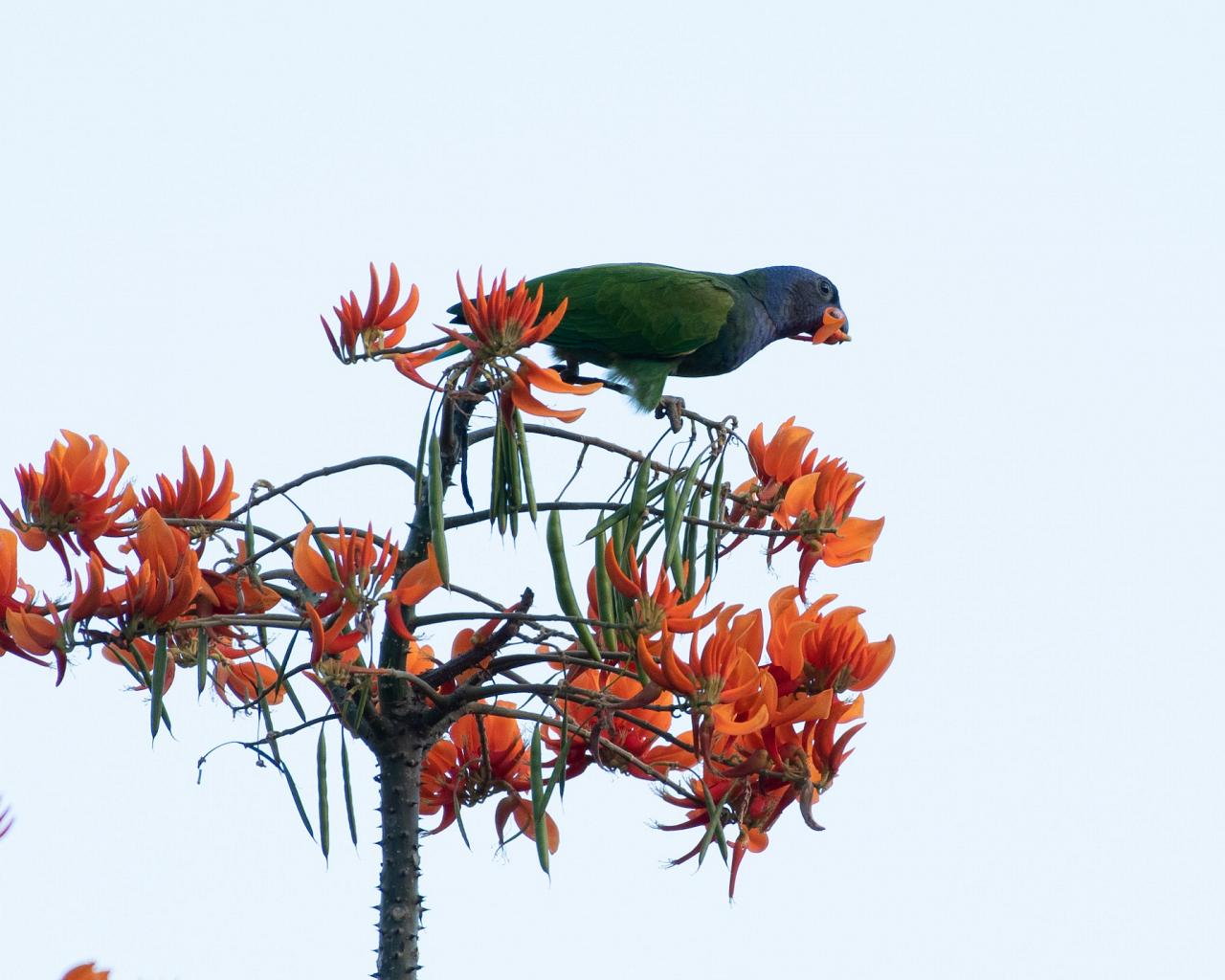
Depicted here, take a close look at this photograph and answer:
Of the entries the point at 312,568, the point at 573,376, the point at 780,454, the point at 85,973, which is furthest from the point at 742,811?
the point at 573,376

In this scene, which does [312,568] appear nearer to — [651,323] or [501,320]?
[501,320]

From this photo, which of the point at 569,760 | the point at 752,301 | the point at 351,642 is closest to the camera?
the point at 351,642

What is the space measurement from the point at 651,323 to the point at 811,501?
269 cm

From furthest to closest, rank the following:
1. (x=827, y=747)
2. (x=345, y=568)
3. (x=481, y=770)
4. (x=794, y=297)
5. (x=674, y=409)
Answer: (x=794, y=297) → (x=674, y=409) → (x=481, y=770) → (x=827, y=747) → (x=345, y=568)

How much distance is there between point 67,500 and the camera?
240 cm

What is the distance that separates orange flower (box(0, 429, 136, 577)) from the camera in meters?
2.40

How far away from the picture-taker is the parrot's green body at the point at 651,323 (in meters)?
5.15

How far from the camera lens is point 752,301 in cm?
592

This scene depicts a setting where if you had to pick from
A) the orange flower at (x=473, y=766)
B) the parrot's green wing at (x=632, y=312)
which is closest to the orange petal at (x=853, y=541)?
the orange flower at (x=473, y=766)

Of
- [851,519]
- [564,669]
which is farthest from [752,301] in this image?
[564,669]

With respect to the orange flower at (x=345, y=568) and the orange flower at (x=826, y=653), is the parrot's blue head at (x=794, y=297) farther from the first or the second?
the orange flower at (x=345, y=568)

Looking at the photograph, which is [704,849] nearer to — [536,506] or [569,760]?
[569,760]

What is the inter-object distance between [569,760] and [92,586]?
0.87 m

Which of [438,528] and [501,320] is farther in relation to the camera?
[501,320]
